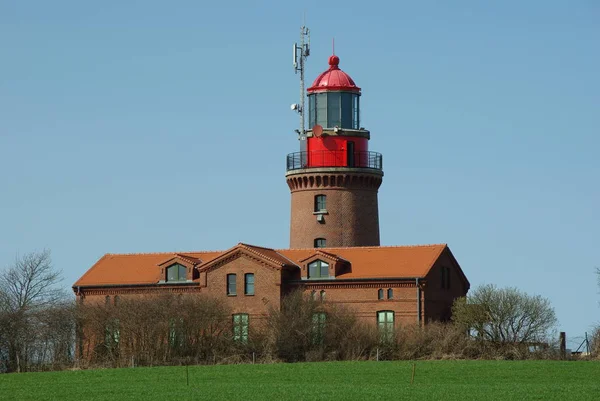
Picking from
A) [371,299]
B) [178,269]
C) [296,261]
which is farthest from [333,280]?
[178,269]

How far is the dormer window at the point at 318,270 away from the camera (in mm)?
69875

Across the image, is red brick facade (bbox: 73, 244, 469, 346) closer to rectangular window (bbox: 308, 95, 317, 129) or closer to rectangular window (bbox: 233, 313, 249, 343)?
rectangular window (bbox: 233, 313, 249, 343)

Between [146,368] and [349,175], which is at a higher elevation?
[349,175]

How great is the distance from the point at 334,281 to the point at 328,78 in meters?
11.1

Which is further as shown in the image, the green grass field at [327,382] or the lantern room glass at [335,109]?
the lantern room glass at [335,109]

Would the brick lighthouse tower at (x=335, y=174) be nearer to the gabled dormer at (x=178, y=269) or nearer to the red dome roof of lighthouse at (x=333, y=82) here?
the red dome roof of lighthouse at (x=333, y=82)

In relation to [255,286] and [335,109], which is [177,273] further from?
[335,109]

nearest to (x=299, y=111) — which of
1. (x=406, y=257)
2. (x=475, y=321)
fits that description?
(x=406, y=257)

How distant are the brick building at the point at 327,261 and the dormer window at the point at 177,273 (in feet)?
0.16

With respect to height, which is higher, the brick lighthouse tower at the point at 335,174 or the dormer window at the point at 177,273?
the brick lighthouse tower at the point at 335,174

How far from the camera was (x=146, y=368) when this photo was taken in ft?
203

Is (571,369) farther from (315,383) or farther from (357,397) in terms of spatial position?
(357,397)

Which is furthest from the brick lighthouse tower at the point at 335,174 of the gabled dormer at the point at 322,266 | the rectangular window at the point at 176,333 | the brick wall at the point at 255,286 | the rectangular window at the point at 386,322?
the rectangular window at the point at 176,333

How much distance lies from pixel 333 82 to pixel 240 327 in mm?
13574
